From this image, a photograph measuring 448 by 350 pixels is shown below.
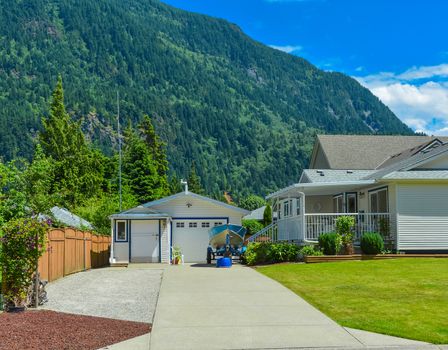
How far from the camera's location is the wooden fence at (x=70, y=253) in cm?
1753

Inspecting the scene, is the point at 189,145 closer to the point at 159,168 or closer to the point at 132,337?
the point at 159,168

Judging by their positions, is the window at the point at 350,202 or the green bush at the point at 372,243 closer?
the green bush at the point at 372,243

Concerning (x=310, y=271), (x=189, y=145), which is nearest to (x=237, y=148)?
(x=189, y=145)

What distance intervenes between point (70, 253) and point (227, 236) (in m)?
8.06

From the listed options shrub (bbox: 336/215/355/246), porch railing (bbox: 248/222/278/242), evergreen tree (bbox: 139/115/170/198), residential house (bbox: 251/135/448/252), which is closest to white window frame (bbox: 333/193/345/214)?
residential house (bbox: 251/135/448/252)

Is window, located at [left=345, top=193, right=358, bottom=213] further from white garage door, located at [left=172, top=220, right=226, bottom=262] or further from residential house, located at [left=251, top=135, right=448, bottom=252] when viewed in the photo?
white garage door, located at [left=172, top=220, right=226, bottom=262]

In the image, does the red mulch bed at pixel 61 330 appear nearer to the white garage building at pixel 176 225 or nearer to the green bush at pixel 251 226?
the white garage building at pixel 176 225

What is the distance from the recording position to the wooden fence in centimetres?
1753

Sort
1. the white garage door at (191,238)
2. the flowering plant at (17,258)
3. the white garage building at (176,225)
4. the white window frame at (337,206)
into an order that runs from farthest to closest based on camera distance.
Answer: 1. the white garage door at (191,238)
2. the white garage building at (176,225)
3. the white window frame at (337,206)
4. the flowering plant at (17,258)

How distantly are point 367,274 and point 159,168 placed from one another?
56.9 meters

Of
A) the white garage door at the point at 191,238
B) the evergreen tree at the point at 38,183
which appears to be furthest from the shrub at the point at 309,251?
the evergreen tree at the point at 38,183

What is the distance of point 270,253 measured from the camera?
24.6 metres

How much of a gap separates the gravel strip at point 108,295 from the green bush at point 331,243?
6.58 meters

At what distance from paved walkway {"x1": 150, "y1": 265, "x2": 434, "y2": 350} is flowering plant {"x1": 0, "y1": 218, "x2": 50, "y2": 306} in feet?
9.56
